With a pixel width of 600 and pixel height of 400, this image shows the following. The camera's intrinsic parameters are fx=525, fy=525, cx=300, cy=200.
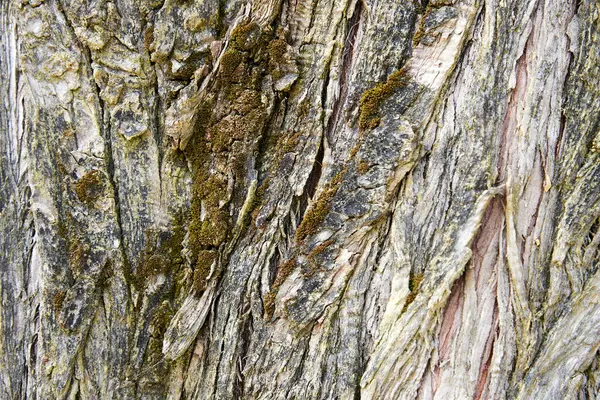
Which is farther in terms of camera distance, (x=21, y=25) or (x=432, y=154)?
(x=21, y=25)

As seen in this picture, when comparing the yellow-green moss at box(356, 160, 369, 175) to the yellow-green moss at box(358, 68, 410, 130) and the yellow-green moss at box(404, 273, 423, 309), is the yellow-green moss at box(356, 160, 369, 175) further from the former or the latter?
the yellow-green moss at box(404, 273, 423, 309)

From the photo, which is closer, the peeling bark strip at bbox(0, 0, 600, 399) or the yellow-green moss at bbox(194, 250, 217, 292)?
the peeling bark strip at bbox(0, 0, 600, 399)

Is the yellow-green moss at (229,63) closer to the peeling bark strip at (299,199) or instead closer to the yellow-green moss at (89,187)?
the peeling bark strip at (299,199)

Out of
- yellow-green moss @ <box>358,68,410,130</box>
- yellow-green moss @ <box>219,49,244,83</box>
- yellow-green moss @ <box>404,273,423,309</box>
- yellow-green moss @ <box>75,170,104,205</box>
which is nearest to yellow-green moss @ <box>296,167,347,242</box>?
yellow-green moss @ <box>358,68,410,130</box>

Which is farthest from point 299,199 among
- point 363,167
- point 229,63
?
point 229,63

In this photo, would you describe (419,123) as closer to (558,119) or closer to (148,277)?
(558,119)

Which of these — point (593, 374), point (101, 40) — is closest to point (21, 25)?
point (101, 40)

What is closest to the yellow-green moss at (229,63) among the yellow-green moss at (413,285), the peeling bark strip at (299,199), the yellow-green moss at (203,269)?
the peeling bark strip at (299,199)

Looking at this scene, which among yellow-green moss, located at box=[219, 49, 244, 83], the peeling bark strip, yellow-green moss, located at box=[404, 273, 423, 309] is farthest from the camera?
yellow-green moss, located at box=[219, 49, 244, 83]
